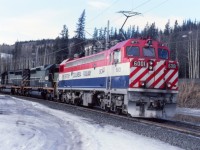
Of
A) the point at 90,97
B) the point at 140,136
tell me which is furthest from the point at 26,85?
the point at 140,136

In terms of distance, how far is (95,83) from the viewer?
20906 mm

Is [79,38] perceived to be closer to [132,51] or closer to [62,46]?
[62,46]

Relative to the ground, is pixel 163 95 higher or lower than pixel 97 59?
lower

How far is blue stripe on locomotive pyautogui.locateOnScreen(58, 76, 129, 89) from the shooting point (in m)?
16.4

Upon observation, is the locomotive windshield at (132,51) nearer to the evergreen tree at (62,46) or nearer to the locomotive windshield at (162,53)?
the locomotive windshield at (162,53)

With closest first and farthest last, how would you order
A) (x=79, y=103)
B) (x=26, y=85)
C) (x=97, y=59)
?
(x=97, y=59), (x=79, y=103), (x=26, y=85)

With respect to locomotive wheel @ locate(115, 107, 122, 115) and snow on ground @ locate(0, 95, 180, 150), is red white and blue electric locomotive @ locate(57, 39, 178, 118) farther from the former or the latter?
snow on ground @ locate(0, 95, 180, 150)

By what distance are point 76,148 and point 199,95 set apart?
65.7ft

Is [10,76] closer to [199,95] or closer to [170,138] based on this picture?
[199,95]

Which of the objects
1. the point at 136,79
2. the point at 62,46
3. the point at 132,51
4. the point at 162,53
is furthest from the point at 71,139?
the point at 62,46

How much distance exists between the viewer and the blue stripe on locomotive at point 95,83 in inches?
647

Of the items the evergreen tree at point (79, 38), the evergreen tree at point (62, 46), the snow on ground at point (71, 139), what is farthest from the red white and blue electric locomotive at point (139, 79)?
the evergreen tree at point (62, 46)

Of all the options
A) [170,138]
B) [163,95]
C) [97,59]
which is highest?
[97,59]

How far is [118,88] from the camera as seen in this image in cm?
1689
